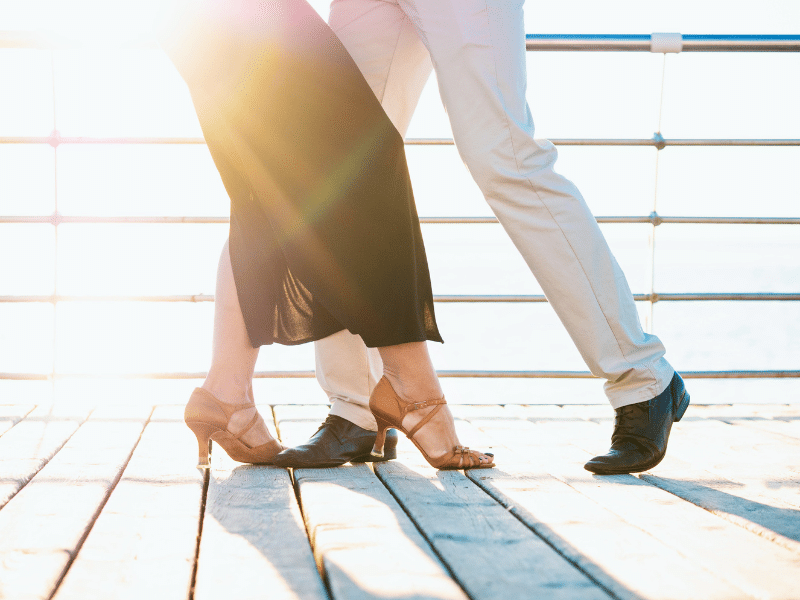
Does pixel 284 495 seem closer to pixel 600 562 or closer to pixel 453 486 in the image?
pixel 453 486

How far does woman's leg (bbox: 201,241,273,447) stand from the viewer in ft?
3.76

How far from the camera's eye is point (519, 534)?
0.77 meters

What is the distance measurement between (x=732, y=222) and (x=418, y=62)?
97cm

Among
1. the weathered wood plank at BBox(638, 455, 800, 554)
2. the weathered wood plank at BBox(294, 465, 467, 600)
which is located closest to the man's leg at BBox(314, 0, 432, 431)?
the weathered wood plank at BBox(294, 465, 467, 600)

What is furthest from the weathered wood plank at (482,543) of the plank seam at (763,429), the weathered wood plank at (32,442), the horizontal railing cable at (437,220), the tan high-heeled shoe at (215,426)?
the horizontal railing cable at (437,220)

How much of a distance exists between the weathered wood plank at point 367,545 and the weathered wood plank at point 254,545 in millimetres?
17

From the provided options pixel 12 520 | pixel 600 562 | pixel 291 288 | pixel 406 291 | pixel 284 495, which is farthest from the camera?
pixel 291 288

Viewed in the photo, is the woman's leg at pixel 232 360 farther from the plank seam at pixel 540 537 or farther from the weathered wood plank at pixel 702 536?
the weathered wood plank at pixel 702 536

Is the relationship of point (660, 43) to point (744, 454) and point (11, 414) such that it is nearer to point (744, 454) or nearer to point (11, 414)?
point (744, 454)

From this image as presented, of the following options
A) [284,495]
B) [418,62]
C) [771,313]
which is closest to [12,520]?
[284,495]

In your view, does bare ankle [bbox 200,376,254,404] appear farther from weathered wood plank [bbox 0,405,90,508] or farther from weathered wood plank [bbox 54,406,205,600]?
weathered wood plank [bbox 0,405,90,508]

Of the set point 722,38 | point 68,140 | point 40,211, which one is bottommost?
point 40,211

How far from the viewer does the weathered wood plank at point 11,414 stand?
143 centimetres

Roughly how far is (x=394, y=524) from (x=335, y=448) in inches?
15.2
